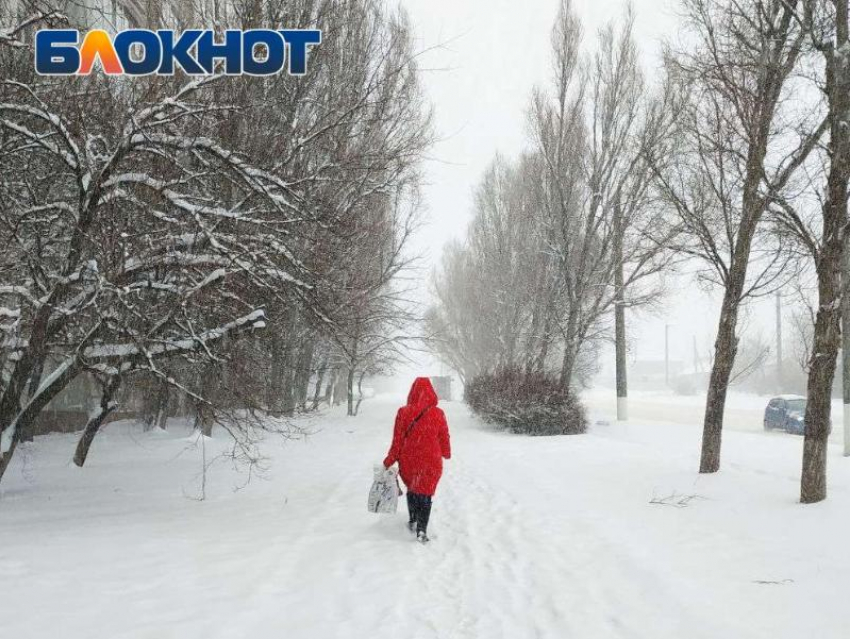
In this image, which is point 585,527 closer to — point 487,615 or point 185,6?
point 487,615

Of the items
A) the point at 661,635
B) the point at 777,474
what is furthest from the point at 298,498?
the point at 777,474

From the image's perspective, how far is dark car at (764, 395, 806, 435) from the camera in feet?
63.1

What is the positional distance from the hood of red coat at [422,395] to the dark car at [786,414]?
17218mm

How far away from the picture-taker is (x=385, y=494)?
6.03 m

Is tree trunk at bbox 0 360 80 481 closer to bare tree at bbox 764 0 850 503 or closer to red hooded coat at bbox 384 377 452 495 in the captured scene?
red hooded coat at bbox 384 377 452 495

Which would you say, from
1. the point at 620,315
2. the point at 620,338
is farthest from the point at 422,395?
the point at 620,338

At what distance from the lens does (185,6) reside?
848 cm

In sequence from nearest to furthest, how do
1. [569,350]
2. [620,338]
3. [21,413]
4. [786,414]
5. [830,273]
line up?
[830,273], [21,413], [569,350], [786,414], [620,338]

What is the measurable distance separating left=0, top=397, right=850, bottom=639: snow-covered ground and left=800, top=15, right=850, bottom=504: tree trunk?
53 centimetres

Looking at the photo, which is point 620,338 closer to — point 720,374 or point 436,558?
point 720,374

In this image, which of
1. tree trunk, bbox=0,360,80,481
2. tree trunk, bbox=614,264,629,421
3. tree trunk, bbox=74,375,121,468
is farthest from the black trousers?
tree trunk, bbox=614,264,629,421

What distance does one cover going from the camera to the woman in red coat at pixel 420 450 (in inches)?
229

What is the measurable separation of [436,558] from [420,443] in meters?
1.18

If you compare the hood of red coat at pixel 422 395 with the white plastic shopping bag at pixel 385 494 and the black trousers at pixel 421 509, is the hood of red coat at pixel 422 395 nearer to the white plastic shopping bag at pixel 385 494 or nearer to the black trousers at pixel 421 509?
the white plastic shopping bag at pixel 385 494
